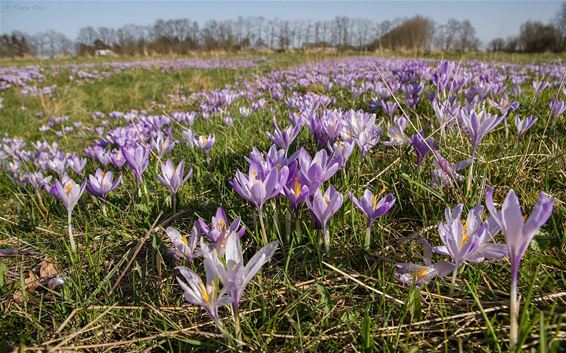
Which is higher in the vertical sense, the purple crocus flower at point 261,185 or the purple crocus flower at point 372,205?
the purple crocus flower at point 261,185

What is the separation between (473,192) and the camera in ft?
5.10

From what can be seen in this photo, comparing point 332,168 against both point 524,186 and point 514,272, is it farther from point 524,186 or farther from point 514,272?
point 524,186

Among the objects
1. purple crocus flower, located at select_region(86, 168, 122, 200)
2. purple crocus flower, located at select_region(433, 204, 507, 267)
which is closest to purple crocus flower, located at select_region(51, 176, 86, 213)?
purple crocus flower, located at select_region(86, 168, 122, 200)

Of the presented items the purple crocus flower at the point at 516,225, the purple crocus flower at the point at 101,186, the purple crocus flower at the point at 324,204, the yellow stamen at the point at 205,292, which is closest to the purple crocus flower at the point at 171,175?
the purple crocus flower at the point at 101,186

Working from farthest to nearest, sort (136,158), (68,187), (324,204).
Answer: (136,158) → (68,187) → (324,204)

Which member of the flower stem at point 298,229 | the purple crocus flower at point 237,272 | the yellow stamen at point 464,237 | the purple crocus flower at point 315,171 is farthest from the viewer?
the flower stem at point 298,229

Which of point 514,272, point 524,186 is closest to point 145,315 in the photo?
point 514,272

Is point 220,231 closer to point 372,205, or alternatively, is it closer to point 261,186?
point 261,186

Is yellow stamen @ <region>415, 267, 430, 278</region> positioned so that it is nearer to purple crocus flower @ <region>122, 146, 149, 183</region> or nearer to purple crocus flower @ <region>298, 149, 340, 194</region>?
purple crocus flower @ <region>298, 149, 340, 194</region>

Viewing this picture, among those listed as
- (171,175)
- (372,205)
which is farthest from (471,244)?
(171,175)

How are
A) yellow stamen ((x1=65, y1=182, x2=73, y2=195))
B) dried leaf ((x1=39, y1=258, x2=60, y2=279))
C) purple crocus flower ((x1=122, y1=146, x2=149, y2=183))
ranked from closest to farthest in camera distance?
1. dried leaf ((x1=39, y1=258, x2=60, y2=279))
2. yellow stamen ((x1=65, y1=182, x2=73, y2=195))
3. purple crocus flower ((x1=122, y1=146, x2=149, y2=183))

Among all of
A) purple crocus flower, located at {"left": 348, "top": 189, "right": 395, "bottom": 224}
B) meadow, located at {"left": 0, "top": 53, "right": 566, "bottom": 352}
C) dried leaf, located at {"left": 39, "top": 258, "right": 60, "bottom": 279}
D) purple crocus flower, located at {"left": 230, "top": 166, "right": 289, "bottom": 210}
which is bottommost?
dried leaf, located at {"left": 39, "top": 258, "right": 60, "bottom": 279}

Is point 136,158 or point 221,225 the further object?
point 136,158

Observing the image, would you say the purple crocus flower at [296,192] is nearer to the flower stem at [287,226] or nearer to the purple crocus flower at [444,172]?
the flower stem at [287,226]
